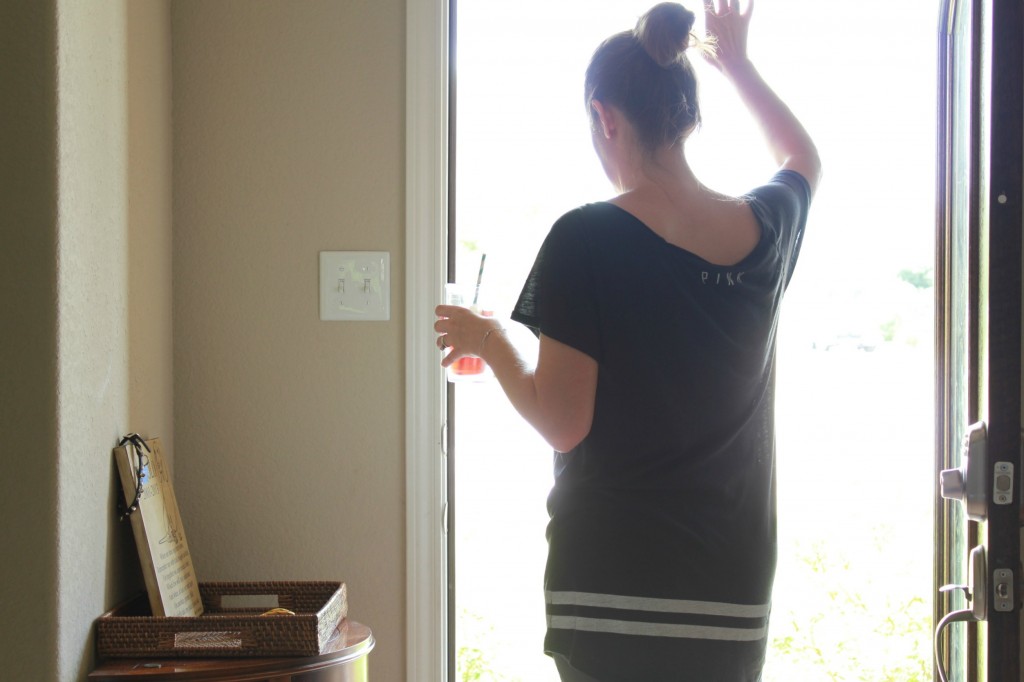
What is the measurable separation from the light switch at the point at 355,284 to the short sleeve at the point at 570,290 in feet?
2.78

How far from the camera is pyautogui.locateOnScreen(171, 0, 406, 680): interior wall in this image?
198 centimetres

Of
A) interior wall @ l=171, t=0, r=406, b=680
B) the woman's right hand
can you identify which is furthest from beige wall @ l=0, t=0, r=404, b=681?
the woman's right hand

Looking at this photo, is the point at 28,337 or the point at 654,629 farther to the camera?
the point at 28,337

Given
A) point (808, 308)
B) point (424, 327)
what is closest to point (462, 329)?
point (424, 327)

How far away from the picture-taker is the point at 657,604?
3.85 ft

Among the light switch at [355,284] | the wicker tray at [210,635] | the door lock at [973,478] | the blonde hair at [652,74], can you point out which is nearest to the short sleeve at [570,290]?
the blonde hair at [652,74]

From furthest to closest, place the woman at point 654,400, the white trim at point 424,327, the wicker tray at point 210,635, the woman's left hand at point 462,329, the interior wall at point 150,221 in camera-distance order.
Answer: the white trim at point 424,327 < the interior wall at point 150,221 < the wicker tray at point 210,635 < the woman's left hand at point 462,329 < the woman at point 654,400

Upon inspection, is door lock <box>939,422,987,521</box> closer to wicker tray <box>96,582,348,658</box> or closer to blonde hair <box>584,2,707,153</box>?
blonde hair <box>584,2,707,153</box>

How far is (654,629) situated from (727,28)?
36.9 inches

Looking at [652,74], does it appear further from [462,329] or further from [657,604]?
[657,604]

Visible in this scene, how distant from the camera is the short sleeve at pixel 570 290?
1.16 m

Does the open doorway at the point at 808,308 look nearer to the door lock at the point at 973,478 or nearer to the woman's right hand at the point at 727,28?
the woman's right hand at the point at 727,28

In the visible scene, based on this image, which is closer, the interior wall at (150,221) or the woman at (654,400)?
the woman at (654,400)

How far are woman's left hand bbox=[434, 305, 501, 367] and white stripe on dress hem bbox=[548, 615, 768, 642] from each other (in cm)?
42
